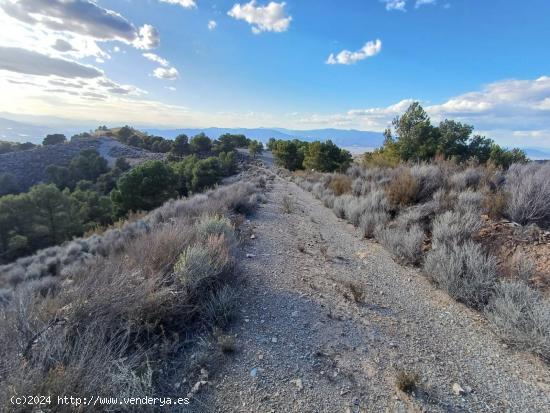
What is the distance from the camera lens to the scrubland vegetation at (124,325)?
2174 millimetres

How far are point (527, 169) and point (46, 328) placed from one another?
1147 cm

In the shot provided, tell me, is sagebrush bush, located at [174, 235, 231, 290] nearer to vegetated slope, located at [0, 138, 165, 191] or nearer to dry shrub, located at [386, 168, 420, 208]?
dry shrub, located at [386, 168, 420, 208]

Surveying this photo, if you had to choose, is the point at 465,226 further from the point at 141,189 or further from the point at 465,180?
the point at 141,189

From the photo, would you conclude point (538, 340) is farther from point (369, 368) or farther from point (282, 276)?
point (282, 276)

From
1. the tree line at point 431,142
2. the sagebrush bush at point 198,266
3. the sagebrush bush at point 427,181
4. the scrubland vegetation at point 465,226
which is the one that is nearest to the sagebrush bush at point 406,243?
the scrubland vegetation at point 465,226

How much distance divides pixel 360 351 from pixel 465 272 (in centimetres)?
240

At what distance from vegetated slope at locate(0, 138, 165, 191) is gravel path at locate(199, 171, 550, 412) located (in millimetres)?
50593

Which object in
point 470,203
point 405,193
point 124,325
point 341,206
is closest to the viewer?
point 124,325

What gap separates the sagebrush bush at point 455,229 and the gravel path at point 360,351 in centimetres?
84

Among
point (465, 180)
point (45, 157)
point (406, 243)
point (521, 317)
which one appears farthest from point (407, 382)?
point (45, 157)

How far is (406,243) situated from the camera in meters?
5.84

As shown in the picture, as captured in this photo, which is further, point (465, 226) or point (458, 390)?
point (465, 226)

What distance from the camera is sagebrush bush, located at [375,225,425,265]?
573 cm

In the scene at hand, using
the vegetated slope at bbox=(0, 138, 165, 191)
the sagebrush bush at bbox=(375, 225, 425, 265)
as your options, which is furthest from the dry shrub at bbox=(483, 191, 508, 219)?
the vegetated slope at bbox=(0, 138, 165, 191)
